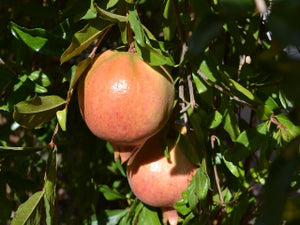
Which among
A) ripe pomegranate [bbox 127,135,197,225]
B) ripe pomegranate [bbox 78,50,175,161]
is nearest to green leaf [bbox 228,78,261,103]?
ripe pomegranate [bbox 78,50,175,161]

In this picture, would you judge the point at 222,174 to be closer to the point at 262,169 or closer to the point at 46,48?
the point at 262,169

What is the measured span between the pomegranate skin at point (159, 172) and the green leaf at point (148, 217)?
11 centimetres

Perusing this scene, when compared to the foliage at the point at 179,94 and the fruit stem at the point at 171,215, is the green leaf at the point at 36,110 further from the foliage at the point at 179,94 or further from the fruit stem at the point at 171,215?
the fruit stem at the point at 171,215

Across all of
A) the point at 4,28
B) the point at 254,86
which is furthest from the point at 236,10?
the point at 4,28

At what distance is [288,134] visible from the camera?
0.76m

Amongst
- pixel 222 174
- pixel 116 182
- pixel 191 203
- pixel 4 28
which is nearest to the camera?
pixel 191 203

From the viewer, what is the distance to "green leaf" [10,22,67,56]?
0.83m

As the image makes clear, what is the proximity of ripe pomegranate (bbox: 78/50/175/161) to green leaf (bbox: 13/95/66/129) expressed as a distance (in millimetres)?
70

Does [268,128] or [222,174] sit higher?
[268,128]

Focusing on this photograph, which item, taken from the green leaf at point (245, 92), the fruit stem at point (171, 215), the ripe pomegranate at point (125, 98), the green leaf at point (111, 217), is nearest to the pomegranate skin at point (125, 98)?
the ripe pomegranate at point (125, 98)

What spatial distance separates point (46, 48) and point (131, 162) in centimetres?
26

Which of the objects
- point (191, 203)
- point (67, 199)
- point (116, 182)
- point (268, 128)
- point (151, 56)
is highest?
point (151, 56)

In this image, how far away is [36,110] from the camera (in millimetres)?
757

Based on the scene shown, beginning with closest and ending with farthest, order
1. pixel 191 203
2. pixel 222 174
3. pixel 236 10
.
Result: pixel 236 10
pixel 191 203
pixel 222 174
